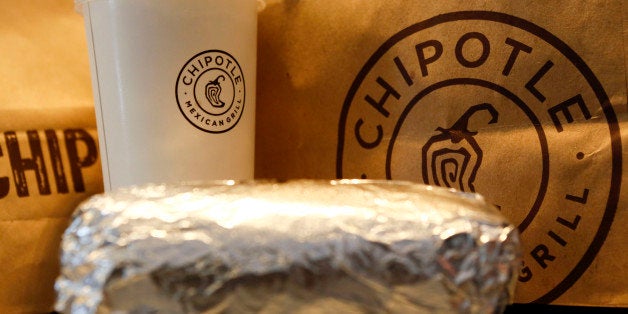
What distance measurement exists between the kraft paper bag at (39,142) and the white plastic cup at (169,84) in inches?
2.8

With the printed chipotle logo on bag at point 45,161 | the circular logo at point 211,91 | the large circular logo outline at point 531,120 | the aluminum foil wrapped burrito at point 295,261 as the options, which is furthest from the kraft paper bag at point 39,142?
the large circular logo outline at point 531,120

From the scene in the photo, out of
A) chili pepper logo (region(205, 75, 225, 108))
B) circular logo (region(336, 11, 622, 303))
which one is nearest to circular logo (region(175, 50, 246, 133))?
chili pepper logo (region(205, 75, 225, 108))

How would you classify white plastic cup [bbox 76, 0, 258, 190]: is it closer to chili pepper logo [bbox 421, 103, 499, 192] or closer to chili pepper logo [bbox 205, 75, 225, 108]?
chili pepper logo [bbox 205, 75, 225, 108]

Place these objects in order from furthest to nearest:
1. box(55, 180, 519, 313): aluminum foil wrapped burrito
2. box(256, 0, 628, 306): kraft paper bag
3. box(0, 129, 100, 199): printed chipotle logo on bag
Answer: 1. box(0, 129, 100, 199): printed chipotle logo on bag
2. box(256, 0, 628, 306): kraft paper bag
3. box(55, 180, 519, 313): aluminum foil wrapped burrito

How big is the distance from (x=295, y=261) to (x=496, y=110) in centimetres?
33

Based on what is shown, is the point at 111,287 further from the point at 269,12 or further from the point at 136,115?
the point at 269,12

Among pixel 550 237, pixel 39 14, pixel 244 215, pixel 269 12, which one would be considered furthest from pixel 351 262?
pixel 39 14

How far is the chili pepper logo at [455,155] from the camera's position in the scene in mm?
651

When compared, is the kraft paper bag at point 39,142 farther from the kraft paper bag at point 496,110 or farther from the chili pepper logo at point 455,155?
the chili pepper logo at point 455,155

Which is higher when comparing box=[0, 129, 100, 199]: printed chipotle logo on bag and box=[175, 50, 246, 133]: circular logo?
box=[175, 50, 246, 133]: circular logo

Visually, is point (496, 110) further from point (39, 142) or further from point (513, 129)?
point (39, 142)

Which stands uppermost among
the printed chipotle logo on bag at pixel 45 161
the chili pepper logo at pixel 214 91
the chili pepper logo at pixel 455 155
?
the chili pepper logo at pixel 214 91

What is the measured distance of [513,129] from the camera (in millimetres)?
635

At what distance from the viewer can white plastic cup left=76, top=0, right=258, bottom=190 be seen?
0.64 metres
